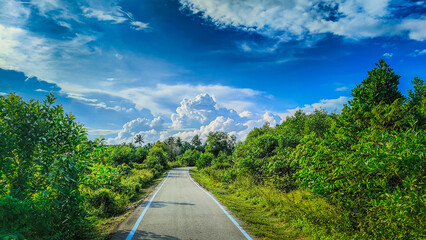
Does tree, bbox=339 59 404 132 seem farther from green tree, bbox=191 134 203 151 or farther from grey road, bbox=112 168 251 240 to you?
green tree, bbox=191 134 203 151

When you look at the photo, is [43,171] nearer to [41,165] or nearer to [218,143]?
[41,165]

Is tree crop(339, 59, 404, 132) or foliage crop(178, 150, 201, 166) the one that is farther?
foliage crop(178, 150, 201, 166)

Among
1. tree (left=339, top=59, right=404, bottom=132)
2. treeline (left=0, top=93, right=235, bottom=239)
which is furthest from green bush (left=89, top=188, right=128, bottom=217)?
tree (left=339, top=59, right=404, bottom=132)

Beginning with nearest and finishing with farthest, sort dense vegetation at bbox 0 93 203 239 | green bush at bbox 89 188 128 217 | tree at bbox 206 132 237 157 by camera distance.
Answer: dense vegetation at bbox 0 93 203 239 → green bush at bbox 89 188 128 217 → tree at bbox 206 132 237 157

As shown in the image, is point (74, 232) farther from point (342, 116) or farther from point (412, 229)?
point (342, 116)

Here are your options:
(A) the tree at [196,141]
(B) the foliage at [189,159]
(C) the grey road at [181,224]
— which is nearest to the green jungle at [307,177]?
(C) the grey road at [181,224]

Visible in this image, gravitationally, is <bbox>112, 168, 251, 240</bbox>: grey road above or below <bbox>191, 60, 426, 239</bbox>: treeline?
below

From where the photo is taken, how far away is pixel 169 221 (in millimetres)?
7852

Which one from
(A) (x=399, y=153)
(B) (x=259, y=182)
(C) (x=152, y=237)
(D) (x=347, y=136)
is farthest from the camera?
(B) (x=259, y=182)

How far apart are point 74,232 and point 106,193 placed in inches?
174

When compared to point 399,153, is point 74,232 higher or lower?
lower

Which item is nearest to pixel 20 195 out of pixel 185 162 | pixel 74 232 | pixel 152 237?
pixel 74 232

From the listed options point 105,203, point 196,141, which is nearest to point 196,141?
point 196,141

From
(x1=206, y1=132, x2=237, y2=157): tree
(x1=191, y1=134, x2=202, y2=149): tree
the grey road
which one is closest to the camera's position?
the grey road
